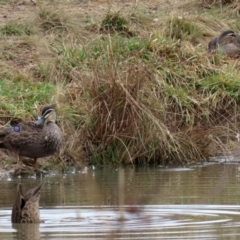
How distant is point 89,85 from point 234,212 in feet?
14.1

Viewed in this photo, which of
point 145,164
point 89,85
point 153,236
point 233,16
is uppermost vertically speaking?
point 233,16

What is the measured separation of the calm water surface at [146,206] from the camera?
7.82 metres

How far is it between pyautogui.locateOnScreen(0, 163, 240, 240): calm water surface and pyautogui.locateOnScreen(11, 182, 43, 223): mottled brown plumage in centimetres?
7

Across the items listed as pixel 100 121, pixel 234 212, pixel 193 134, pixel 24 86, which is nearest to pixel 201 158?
pixel 193 134

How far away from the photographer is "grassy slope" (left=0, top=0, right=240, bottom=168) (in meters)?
12.6

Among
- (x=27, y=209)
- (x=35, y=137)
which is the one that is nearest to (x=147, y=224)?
(x=27, y=209)

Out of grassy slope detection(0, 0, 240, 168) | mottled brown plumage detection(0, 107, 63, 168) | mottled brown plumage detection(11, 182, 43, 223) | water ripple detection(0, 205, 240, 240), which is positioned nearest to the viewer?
water ripple detection(0, 205, 240, 240)

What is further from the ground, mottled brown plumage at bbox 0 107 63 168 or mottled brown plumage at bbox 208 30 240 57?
mottled brown plumage at bbox 208 30 240 57

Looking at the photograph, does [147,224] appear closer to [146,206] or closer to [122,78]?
[146,206]

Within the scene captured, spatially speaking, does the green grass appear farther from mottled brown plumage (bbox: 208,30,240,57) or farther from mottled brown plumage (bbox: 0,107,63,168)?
mottled brown plumage (bbox: 208,30,240,57)

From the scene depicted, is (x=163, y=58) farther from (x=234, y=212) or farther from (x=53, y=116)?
(x=234, y=212)

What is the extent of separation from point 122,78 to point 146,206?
21.1 feet

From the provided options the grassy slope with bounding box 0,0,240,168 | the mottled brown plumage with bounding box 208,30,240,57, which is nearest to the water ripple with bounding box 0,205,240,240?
the grassy slope with bounding box 0,0,240,168

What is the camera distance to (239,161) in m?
13.0
